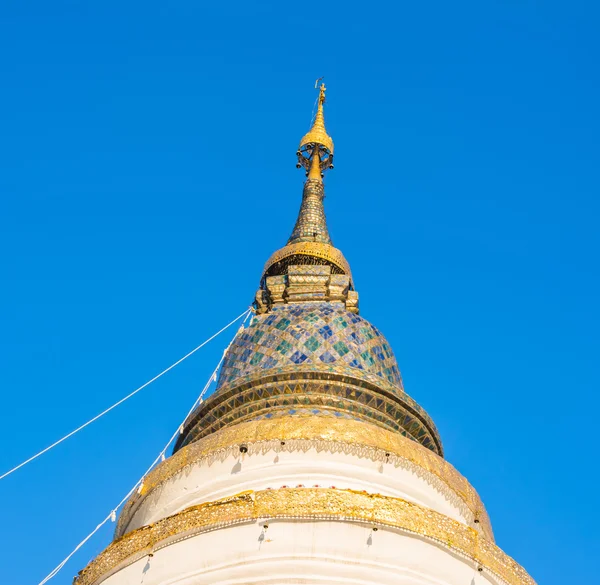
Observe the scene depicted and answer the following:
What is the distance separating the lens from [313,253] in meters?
22.2

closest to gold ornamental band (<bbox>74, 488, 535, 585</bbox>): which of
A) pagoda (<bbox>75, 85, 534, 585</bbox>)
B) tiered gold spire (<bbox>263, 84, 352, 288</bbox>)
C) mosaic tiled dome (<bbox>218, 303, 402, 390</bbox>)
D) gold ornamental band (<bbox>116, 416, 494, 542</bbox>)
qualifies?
pagoda (<bbox>75, 85, 534, 585</bbox>)

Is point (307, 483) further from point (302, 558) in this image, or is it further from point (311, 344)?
point (311, 344)

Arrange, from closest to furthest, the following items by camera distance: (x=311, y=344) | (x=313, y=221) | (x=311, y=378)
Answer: (x=311, y=378), (x=311, y=344), (x=313, y=221)

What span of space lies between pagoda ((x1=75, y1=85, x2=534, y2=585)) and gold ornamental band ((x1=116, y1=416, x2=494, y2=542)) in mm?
22

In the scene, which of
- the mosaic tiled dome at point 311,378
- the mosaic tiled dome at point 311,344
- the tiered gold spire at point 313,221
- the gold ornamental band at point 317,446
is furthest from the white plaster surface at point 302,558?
the tiered gold spire at point 313,221

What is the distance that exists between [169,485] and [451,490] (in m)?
3.66

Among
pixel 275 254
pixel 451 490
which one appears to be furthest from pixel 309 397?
pixel 275 254

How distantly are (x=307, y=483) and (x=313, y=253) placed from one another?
26.6 feet

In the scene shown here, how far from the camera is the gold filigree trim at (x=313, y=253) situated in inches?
876

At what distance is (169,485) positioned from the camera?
15.5 metres

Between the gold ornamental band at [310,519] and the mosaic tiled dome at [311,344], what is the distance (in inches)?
188

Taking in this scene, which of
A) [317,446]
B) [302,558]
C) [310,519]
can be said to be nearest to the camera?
[302,558]

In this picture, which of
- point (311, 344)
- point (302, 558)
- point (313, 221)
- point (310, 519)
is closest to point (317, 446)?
point (310, 519)

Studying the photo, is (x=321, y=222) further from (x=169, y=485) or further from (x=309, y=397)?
(x=169, y=485)
